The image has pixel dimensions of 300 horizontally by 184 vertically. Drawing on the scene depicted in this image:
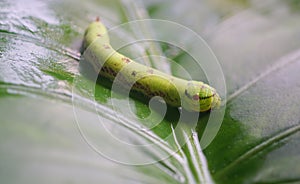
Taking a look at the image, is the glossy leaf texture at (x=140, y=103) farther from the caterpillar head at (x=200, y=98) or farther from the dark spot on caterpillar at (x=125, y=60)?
the dark spot on caterpillar at (x=125, y=60)

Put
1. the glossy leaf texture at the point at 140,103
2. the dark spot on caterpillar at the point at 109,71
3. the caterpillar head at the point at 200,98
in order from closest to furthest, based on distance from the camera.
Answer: the glossy leaf texture at the point at 140,103
the caterpillar head at the point at 200,98
the dark spot on caterpillar at the point at 109,71

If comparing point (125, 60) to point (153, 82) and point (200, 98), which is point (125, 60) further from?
point (200, 98)

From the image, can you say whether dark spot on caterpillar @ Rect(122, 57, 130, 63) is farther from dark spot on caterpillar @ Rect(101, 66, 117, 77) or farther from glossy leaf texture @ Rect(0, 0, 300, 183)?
→ glossy leaf texture @ Rect(0, 0, 300, 183)

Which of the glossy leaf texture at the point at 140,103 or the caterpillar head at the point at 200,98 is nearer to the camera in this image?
the glossy leaf texture at the point at 140,103

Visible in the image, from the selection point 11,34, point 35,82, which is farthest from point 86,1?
point 35,82

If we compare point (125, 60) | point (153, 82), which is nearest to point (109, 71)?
point (125, 60)

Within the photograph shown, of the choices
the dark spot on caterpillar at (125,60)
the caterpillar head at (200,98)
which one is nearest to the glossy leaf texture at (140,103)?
the caterpillar head at (200,98)
